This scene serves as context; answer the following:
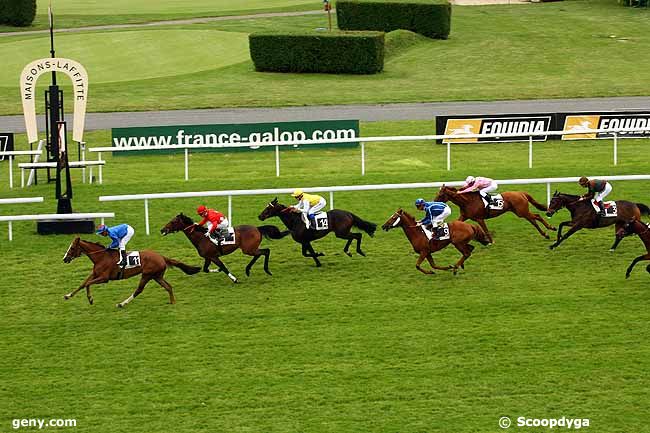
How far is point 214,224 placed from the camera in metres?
13.7

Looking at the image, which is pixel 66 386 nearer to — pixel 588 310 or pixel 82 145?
pixel 588 310

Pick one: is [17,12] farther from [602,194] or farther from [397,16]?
[602,194]

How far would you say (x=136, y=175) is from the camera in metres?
21.2

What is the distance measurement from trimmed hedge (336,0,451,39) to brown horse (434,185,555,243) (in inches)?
864

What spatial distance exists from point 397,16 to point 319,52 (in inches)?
195

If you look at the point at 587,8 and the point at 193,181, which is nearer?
the point at 193,181

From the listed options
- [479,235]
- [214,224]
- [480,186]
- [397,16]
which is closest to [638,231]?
[479,235]

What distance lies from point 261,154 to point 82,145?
385 centimetres

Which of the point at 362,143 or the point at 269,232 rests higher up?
the point at 362,143

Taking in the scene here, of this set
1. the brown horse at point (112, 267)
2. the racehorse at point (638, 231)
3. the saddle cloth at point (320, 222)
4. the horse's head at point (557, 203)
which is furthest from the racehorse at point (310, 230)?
the racehorse at point (638, 231)

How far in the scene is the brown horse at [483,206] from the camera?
50.0 ft

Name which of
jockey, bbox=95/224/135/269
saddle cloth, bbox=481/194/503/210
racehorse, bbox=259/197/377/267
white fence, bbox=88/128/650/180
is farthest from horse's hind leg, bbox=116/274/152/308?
white fence, bbox=88/128/650/180

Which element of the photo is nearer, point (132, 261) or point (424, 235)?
point (132, 261)

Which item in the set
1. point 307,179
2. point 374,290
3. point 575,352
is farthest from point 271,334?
point 307,179
